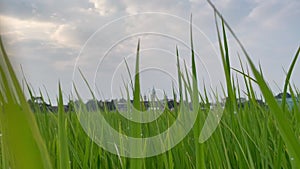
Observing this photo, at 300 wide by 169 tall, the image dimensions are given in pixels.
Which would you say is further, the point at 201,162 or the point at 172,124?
the point at 172,124

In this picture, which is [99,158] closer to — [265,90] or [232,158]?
[232,158]

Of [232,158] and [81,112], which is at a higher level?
[81,112]

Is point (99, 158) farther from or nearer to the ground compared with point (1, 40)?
nearer to the ground

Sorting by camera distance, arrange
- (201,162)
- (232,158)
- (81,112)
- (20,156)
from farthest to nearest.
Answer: (81,112) → (232,158) → (201,162) → (20,156)

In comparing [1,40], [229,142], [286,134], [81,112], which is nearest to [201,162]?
[286,134]

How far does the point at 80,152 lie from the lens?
716mm

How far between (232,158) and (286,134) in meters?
0.47

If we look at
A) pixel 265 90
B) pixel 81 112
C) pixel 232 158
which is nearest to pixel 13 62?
pixel 265 90

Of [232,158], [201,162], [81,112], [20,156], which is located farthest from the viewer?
[81,112]

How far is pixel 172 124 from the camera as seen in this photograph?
713mm

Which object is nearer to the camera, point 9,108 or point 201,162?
point 9,108

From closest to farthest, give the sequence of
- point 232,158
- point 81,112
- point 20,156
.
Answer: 1. point 20,156
2. point 232,158
3. point 81,112

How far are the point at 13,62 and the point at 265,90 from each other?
0.42 feet

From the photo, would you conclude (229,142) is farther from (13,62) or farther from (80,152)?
(13,62)
